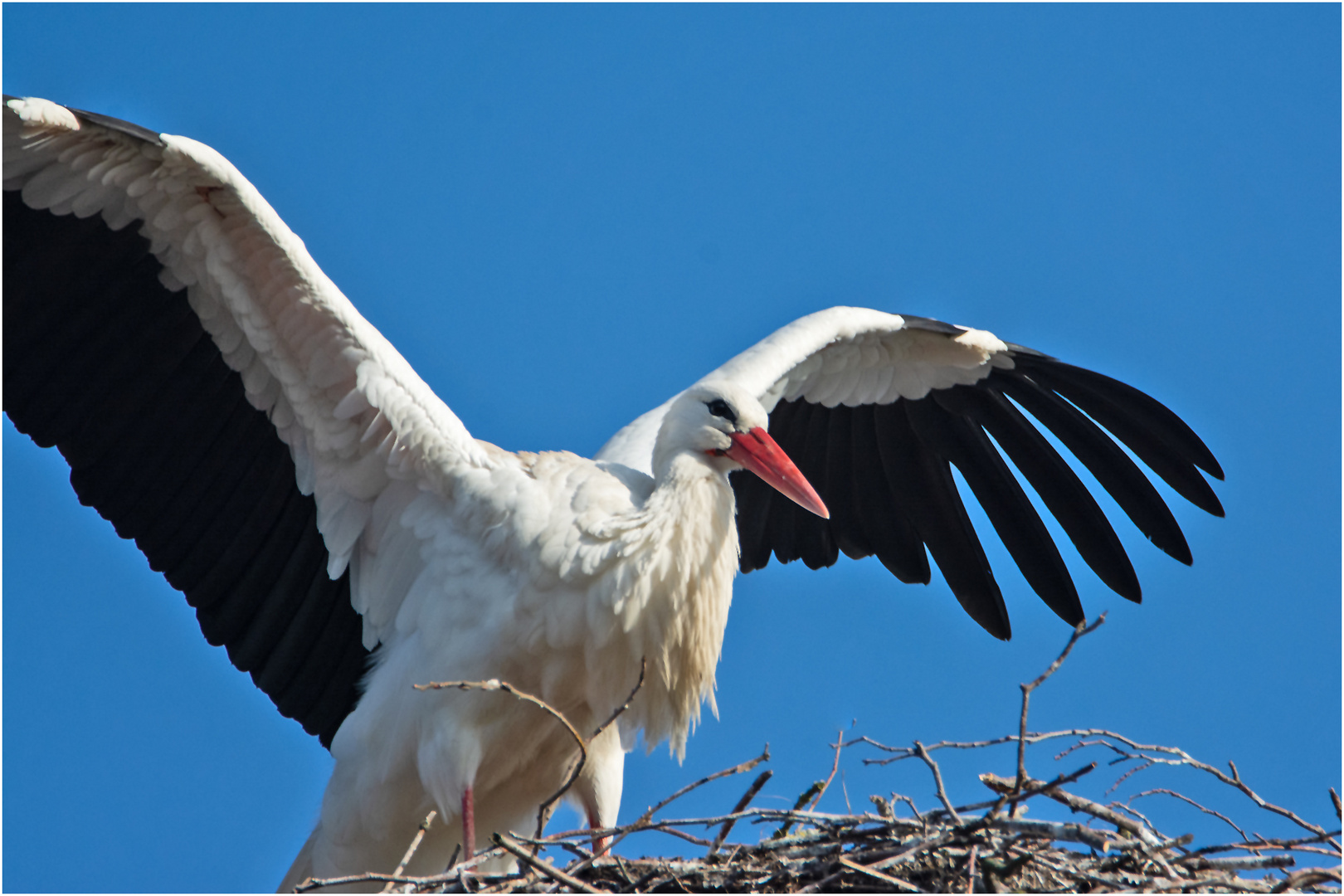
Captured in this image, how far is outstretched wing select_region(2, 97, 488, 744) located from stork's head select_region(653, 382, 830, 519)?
581 millimetres

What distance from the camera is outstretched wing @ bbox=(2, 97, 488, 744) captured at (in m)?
3.93

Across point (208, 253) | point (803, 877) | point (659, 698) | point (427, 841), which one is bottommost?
point (803, 877)

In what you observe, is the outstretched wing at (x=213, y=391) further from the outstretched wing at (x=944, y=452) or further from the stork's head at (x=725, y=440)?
the outstretched wing at (x=944, y=452)

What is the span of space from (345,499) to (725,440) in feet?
3.67

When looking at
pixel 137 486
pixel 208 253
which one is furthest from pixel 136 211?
pixel 137 486

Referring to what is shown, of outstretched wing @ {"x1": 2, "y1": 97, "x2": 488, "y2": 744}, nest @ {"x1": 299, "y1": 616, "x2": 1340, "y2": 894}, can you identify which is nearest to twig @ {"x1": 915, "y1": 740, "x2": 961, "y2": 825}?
A: nest @ {"x1": 299, "y1": 616, "x2": 1340, "y2": 894}

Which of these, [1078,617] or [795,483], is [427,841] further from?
[1078,617]

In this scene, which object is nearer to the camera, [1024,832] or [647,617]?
[1024,832]

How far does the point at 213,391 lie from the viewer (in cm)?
424

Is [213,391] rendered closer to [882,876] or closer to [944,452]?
[882,876]

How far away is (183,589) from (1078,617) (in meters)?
2.91

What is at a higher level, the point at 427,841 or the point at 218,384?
the point at 218,384

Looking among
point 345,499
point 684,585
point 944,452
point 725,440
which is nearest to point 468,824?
point 684,585

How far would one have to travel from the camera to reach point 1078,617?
4.99 metres
